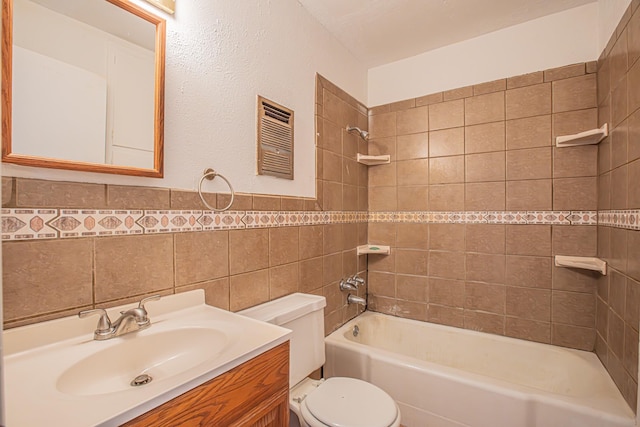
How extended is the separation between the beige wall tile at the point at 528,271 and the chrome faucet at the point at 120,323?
2059mm

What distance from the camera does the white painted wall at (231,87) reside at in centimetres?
119

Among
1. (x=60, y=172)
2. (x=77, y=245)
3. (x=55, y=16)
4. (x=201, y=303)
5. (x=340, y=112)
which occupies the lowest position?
(x=201, y=303)

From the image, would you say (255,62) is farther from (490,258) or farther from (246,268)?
(490,258)

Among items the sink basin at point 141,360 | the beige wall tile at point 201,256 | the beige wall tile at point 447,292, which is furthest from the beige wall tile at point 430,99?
the sink basin at point 141,360

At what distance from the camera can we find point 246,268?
1461mm

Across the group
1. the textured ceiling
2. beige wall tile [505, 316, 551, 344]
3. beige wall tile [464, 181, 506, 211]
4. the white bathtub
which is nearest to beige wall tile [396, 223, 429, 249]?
beige wall tile [464, 181, 506, 211]

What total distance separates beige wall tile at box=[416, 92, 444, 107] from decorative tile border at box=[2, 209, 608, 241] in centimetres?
80

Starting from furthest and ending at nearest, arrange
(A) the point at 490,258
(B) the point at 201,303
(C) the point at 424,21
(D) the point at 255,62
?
1. (A) the point at 490,258
2. (C) the point at 424,21
3. (D) the point at 255,62
4. (B) the point at 201,303

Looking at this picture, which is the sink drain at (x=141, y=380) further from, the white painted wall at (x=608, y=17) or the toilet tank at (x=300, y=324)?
the white painted wall at (x=608, y=17)

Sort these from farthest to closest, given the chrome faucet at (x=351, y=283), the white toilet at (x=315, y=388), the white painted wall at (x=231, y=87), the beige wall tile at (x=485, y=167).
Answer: the chrome faucet at (x=351, y=283) → the beige wall tile at (x=485, y=167) → the white toilet at (x=315, y=388) → the white painted wall at (x=231, y=87)

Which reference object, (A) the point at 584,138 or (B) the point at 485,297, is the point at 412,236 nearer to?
(B) the point at 485,297

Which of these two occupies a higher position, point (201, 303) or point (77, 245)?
point (77, 245)

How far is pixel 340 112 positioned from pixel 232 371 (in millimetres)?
1805

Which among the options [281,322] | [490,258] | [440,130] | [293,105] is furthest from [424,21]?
[281,322]
